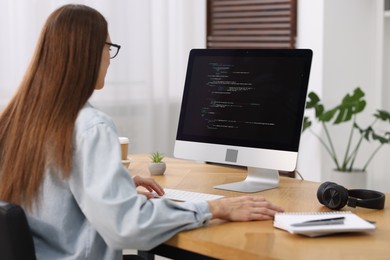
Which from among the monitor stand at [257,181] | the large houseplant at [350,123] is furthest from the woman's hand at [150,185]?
the large houseplant at [350,123]

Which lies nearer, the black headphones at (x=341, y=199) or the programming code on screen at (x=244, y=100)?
the black headphones at (x=341, y=199)

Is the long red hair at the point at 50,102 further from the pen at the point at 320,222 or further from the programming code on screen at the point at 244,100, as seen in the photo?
the programming code on screen at the point at 244,100

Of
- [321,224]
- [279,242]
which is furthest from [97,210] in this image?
[321,224]

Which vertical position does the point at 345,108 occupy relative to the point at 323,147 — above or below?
above

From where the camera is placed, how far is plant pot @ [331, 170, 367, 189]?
161 inches

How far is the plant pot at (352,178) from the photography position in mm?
4082

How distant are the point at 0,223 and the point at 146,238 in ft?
1.08

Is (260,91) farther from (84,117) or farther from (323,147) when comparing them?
(323,147)

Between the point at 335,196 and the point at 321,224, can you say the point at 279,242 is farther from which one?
the point at 335,196

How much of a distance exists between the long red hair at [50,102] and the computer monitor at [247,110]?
2.29 feet

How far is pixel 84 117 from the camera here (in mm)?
1594

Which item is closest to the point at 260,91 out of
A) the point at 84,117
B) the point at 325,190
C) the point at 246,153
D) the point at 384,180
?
the point at 246,153

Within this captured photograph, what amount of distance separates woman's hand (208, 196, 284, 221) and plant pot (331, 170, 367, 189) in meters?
2.37

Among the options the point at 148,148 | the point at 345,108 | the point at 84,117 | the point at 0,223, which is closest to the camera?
the point at 0,223
